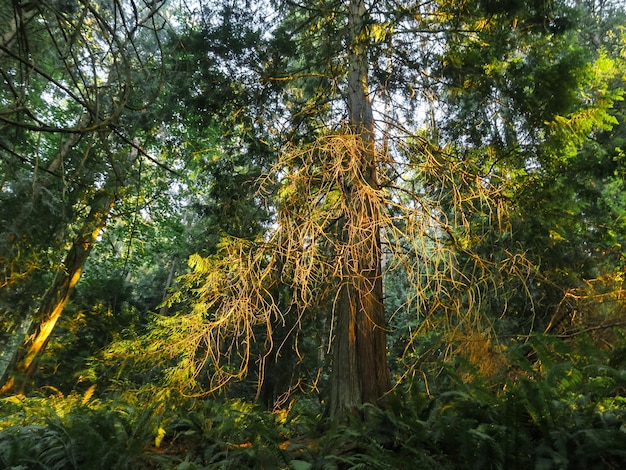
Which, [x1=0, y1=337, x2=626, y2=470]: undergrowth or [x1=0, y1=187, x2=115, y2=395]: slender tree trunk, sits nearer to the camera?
[x1=0, y1=337, x2=626, y2=470]: undergrowth

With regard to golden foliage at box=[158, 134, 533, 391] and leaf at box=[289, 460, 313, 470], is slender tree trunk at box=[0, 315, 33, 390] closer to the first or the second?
golden foliage at box=[158, 134, 533, 391]

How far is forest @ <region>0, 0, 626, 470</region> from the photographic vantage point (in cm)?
272

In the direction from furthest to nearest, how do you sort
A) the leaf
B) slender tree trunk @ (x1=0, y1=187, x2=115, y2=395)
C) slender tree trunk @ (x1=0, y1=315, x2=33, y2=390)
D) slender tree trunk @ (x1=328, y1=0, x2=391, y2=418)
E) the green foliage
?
1. slender tree trunk @ (x1=0, y1=315, x2=33, y2=390)
2. slender tree trunk @ (x1=0, y1=187, x2=115, y2=395)
3. slender tree trunk @ (x1=328, y1=0, x2=391, y2=418)
4. the green foliage
5. the leaf

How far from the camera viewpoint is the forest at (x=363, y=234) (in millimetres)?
2721

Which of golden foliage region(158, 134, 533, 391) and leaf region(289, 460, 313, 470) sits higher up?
golden foliage region(158, 134, 533, 391)

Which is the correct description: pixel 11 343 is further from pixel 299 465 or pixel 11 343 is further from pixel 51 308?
pixel 299 465

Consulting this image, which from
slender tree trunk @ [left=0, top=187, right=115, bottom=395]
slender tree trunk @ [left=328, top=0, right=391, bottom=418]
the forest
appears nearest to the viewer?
the forest

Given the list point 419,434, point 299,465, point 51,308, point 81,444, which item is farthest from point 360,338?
point 51,308

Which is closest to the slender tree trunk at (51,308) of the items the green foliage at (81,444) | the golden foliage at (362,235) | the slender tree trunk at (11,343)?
the slender tree trunk at (11,343)

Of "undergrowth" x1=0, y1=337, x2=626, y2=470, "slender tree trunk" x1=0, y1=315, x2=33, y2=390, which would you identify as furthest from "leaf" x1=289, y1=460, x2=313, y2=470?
"slender tree trunk" x1=0, y1=315, x2=33, y2=390

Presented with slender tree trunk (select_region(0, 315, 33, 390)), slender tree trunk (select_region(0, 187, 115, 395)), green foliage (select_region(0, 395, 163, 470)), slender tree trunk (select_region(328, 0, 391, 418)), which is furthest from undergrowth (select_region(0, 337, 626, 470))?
slender tree trunk (select_region(0, 315, 33, 390))

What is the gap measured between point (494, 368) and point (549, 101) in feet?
11.1

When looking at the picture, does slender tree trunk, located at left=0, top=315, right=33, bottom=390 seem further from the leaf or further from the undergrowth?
the leaf

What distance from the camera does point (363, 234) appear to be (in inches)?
135
